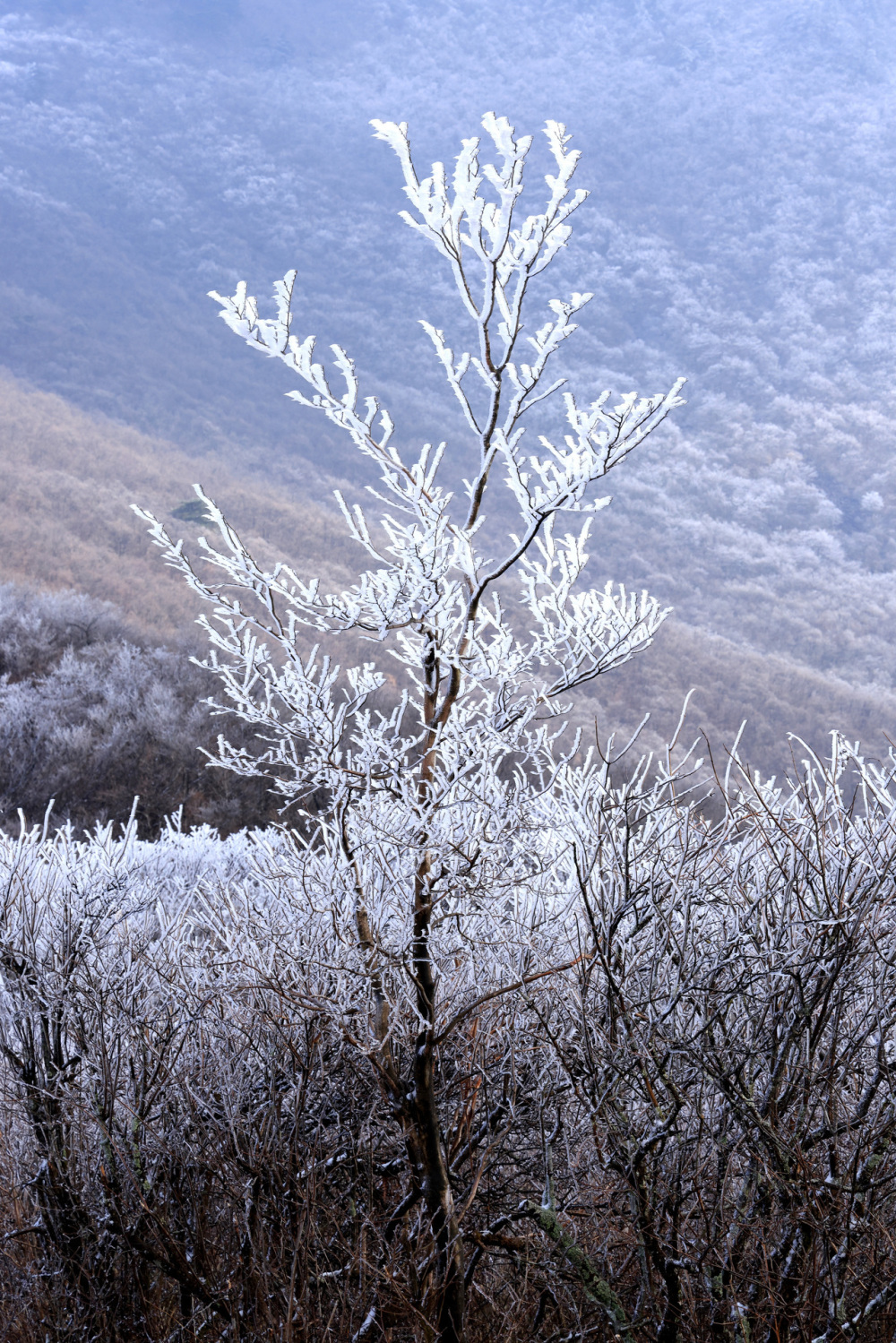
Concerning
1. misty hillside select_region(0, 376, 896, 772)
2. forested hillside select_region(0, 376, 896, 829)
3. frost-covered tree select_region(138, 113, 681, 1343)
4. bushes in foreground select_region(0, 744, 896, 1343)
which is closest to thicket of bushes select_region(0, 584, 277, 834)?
forested hillside select_region(0, 376, 896, 829)

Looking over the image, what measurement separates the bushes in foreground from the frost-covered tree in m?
0.19

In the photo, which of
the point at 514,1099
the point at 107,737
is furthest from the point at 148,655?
the point at 514,1099

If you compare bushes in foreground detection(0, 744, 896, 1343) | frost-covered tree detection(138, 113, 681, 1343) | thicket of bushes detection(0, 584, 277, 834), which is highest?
thicket of bushes detection(0, 584, 277, 834)

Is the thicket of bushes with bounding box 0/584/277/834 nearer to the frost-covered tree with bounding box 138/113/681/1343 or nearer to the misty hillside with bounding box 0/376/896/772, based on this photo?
the misty hillside with bounding box 0/376/896/772

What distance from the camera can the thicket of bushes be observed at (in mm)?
18828

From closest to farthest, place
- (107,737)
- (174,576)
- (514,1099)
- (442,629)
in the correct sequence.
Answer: (442,629) → (514,1099) → (107,737) → (174,576)

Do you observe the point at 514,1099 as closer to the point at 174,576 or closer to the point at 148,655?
the point at 148,655

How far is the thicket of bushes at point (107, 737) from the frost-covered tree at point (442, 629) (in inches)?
601

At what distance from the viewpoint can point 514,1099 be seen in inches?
177

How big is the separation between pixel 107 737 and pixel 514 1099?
1811 cm

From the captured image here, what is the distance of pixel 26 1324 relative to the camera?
204 inches

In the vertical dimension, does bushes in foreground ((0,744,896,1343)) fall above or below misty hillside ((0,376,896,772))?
below

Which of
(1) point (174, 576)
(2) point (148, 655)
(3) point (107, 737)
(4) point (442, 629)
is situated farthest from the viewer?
(1) point (174, 576)

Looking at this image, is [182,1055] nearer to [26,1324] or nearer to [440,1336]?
[26,1324]
